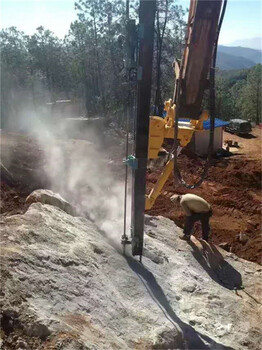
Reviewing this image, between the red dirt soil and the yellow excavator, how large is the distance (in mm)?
3872

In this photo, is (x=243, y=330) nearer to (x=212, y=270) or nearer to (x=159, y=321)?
(x=159, y=321)

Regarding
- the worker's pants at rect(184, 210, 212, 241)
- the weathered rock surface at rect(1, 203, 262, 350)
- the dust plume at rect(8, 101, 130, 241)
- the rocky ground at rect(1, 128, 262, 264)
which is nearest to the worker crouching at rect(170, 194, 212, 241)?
the worker's pants at rect(184, 210, 212, 241)

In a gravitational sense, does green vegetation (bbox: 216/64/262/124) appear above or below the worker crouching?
above

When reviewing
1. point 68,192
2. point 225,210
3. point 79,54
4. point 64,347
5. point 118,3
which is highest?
point 118,3

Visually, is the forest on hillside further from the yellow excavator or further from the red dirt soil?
the yellow excavator

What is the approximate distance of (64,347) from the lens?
328 centimetres

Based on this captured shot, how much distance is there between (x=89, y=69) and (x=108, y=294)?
26.1 metres

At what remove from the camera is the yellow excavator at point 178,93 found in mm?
3980

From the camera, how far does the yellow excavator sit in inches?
157

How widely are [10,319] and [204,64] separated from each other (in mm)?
3489

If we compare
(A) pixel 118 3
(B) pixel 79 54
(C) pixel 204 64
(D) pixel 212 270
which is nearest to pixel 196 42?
(C) pixel 204 64

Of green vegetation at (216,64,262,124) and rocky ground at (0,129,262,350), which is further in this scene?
green vegetation at (216,64,262,124)

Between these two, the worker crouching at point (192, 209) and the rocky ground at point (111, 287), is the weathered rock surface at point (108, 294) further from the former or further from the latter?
the worker crouching at point (192, 209)

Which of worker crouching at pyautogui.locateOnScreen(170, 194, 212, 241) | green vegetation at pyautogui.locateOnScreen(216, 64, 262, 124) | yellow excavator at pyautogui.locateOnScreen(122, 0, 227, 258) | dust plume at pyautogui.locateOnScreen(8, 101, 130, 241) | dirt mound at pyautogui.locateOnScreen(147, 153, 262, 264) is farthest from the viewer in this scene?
green vegetation at pyautogui.locateOnScreen(216, 64, 262, 124)
